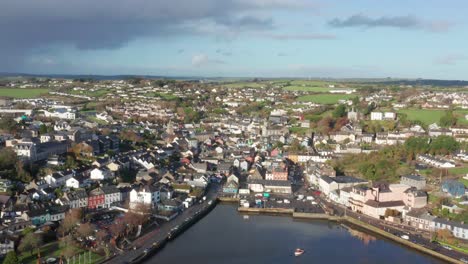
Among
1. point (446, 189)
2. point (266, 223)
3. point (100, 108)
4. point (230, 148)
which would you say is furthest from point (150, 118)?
point (446, 189)

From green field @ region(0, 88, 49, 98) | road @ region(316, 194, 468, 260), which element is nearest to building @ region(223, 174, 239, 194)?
road @ region(316, 194, 468, 260)

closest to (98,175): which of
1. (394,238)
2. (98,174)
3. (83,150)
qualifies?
(98,174)

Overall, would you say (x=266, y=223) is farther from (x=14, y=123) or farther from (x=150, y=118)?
(x=150, y=118)

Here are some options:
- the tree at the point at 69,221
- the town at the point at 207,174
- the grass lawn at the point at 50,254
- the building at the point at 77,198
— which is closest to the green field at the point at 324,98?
the town at the point at 207,174

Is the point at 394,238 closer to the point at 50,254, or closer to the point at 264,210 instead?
the point at 264,210

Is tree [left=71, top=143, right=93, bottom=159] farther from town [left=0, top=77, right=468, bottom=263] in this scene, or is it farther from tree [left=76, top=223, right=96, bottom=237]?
tree [left=76, top=223, right=96, bottom=237]

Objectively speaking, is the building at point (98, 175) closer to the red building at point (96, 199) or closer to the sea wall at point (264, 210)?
the red building at point (96, 199)
